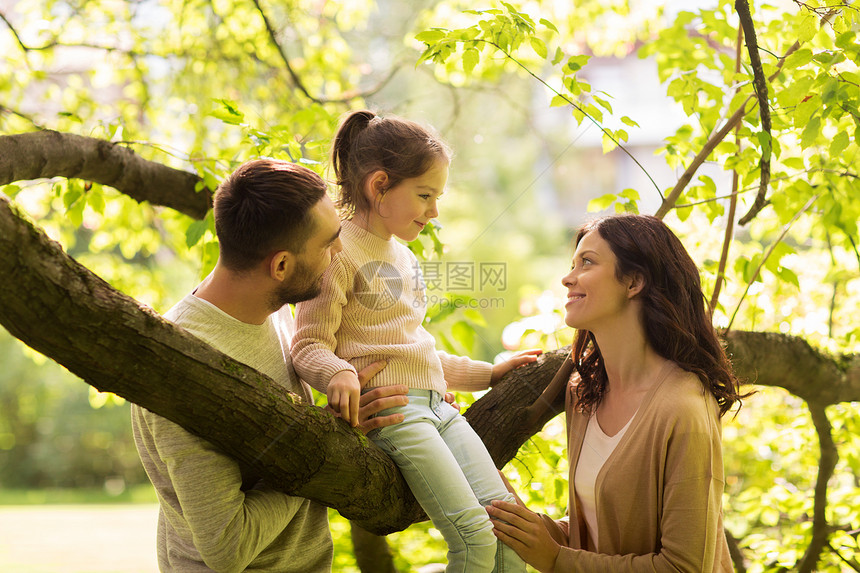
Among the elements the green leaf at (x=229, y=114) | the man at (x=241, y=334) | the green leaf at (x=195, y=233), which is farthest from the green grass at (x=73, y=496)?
the man at (x=241, y=334)

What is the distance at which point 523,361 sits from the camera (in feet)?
7.56

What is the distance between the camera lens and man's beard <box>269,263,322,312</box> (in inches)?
63.7

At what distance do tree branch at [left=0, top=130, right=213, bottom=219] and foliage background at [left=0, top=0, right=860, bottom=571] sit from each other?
83 millimetres

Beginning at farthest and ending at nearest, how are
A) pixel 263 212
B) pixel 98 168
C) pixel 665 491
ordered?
pixel 98 168, pixel 665 491, pixel 263 212

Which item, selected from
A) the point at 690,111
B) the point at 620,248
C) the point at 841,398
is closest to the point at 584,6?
the point at 690,111

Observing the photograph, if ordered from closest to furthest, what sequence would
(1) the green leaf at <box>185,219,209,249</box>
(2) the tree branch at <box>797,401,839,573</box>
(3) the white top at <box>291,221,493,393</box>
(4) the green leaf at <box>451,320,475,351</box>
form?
(3) the white top at <box>291,221,493,393</box>, (1) the green leaf at <box>185,219,209,249</box>, (4) the green leaf at <box>451,320,475,351</box>, (2) the tree branch at <box>797,401,839,573</box>

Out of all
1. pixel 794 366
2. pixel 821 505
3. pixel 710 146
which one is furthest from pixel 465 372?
pixel 821 505

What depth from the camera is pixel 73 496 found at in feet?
33.3

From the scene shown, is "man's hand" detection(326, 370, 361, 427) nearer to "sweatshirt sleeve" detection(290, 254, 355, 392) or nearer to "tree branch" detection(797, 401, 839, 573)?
"sweatshirt sleeve" detection(290, 254, 355, 392)

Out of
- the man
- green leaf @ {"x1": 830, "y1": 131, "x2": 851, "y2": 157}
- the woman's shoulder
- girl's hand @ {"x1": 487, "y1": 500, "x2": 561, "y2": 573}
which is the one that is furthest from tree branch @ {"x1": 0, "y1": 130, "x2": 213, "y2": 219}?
green leaf @ {"x1": 830, "y1": 131, "x2": 851, "y2": 157}

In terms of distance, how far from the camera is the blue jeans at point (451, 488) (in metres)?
1.72

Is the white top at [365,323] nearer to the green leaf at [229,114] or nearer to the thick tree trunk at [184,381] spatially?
the thick tree trunk at [184,381]

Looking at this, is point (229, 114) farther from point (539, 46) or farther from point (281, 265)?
point (539, 46)

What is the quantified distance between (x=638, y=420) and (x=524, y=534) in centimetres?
41
